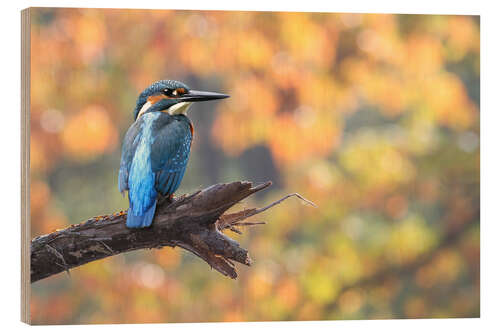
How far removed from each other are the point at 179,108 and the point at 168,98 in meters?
0.09

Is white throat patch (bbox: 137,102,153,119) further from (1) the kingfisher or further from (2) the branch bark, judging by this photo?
(2) the branch bark

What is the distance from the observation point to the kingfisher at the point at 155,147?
14.3 ft

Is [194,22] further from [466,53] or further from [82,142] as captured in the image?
[466,53]

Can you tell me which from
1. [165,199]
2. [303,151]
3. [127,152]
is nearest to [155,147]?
[127,152]

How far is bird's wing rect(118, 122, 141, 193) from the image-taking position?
14.8ft

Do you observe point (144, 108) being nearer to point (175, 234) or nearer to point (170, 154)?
point (170, 154)

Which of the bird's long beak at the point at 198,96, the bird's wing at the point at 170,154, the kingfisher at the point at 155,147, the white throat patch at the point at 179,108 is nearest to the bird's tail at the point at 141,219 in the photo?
the kingfisher at the point at 155,147

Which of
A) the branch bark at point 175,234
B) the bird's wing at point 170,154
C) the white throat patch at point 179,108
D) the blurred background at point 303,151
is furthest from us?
the blurred background at point 303,151

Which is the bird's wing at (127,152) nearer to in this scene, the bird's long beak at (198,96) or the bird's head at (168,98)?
the bird's head at (168,98)

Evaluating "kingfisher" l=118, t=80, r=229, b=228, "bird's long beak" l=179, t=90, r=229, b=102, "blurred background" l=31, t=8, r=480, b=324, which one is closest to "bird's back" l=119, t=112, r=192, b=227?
"kingfisher" l=118, t=80, r=229, b=228

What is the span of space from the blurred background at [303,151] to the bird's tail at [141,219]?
762 millimetres

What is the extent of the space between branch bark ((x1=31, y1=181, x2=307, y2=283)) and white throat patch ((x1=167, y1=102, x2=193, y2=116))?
2.08 ft

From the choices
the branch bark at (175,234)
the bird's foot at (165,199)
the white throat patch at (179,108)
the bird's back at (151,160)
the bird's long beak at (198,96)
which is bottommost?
the branch bark at (175,234)

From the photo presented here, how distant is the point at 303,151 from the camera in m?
5.53
